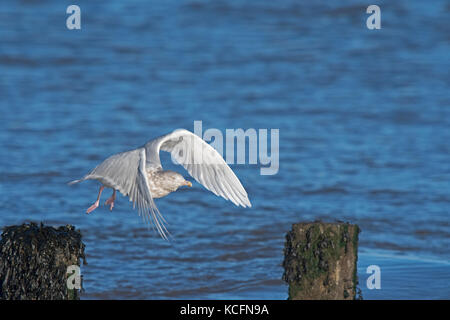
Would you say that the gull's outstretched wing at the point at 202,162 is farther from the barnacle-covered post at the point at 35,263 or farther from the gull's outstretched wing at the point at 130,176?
the barnacle-covered post at the point at 35,263

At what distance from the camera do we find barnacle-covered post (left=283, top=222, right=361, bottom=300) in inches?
221

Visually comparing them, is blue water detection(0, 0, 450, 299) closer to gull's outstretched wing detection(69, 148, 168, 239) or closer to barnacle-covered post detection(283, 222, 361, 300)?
barnacle-covered post detection(283, 222, 361, 300)

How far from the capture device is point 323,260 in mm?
5582

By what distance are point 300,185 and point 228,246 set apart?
270 centimetres

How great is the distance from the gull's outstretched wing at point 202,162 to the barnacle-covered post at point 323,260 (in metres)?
1.16

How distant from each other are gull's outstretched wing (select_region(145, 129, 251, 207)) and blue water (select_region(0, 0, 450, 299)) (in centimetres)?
188

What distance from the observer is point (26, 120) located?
1577 centimetres

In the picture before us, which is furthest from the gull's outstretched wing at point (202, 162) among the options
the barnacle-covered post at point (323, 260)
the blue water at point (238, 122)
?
the blue water at point (238, 122)

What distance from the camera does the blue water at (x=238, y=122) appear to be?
963 centimetres

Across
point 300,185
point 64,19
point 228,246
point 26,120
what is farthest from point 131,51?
point 228,246

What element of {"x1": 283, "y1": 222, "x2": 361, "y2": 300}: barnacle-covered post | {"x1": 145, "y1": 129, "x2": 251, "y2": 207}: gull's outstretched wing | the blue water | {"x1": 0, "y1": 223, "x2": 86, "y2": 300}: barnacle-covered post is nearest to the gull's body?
{"x1": 145, "y1": 129, "x2": 251, "y2": 207}: gull's outstretched wing

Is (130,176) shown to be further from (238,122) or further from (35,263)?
(238,122)

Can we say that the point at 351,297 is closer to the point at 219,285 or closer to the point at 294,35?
the point at 219,285

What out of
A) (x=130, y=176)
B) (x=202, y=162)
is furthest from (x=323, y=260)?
(x=202, y=162)
